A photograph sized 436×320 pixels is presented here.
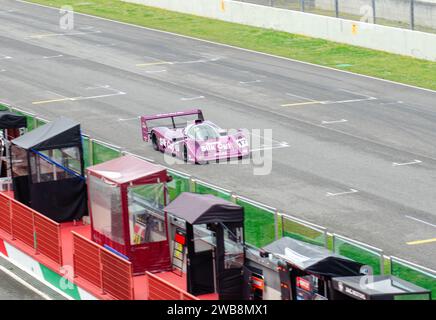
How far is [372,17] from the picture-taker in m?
52.5

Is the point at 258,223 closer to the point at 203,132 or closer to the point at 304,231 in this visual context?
the point at 304,231

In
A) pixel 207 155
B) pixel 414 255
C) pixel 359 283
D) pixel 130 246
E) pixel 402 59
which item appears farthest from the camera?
pixel 402 59

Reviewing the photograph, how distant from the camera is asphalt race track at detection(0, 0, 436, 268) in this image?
30.3m

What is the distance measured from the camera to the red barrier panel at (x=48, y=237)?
2305cm

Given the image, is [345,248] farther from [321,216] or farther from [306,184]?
[306,184]

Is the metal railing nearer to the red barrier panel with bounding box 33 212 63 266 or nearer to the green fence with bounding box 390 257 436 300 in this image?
the red barrier panel with bounding box 33 212 63 266

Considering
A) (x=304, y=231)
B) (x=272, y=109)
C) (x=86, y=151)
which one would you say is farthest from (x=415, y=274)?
(x=272, y=109)

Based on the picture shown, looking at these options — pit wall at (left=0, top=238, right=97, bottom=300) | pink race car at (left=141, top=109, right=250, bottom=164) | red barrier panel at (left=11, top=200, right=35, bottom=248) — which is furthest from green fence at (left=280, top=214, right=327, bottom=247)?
pink race car at (left=141, top=109, right=250, bottom=164)

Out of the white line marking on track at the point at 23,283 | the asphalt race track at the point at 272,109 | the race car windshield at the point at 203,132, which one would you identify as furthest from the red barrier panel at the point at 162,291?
the race car windshield at the point at 203,132

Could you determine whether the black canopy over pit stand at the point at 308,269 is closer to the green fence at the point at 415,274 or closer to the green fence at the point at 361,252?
the green fence at the point at 361,252

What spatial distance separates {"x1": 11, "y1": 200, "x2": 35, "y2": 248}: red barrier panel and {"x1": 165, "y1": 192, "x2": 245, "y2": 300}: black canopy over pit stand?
475 centimetres

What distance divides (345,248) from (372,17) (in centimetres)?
3487

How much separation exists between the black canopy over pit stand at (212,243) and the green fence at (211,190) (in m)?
0.66
